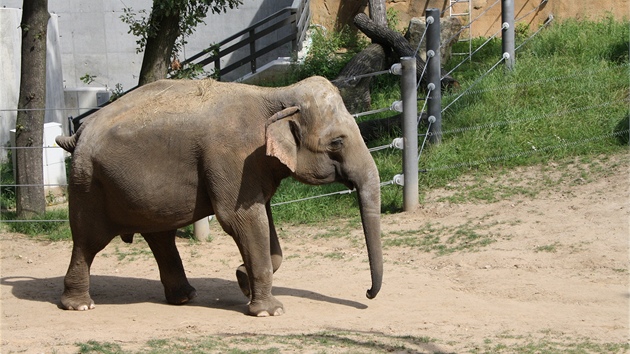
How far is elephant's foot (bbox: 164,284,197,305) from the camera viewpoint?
8.27 metres

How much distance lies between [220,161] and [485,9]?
37.3 ft

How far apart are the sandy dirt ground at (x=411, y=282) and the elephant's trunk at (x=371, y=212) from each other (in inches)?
14.1

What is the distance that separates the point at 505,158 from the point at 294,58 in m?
6.30

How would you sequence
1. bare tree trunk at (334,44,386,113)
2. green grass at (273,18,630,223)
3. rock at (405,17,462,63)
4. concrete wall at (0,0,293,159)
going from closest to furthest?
green grass at (273,18,630,223) < bare tree trunk at (334,44,386,113) < rock at (405,17,462,63) < concrete wall at (0,0,293,159)

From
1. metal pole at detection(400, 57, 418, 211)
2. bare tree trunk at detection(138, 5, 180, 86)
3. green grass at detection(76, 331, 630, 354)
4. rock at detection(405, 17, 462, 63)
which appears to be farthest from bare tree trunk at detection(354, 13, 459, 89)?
green grass at detection(76, 331, 630, 354)

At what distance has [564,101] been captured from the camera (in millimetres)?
12523

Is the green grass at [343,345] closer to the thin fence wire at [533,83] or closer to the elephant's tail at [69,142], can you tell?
the elephant's tail at [69,142]

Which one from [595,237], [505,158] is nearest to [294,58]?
[505,158]

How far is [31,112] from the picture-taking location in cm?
1148

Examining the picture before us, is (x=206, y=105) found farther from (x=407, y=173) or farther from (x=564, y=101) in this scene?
(x=564, y=101)

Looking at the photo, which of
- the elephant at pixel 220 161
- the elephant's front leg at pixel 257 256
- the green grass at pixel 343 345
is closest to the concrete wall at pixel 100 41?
the elephant at pixel 220 161

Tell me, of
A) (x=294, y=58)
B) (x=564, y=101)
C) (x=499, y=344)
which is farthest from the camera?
(x=294, y=58)

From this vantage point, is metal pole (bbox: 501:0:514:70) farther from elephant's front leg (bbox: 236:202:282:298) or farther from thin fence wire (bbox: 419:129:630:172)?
elephant's front leg (bbox: 236:202:282:298)

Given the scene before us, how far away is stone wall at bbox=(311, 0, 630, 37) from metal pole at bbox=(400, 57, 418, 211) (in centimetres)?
700
